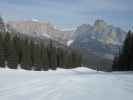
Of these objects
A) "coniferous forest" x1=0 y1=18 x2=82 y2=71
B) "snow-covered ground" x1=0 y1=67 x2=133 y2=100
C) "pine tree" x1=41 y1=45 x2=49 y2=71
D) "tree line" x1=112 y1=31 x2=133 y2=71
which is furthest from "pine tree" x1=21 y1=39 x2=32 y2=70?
"snow-covered ground" x1=0 y1=67 x2=133 y2=100

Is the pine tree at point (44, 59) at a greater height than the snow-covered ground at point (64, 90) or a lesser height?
lesser

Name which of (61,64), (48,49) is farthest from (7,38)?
(61,64)

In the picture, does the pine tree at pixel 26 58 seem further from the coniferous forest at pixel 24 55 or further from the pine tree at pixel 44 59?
the pine tree at pixel 44 59

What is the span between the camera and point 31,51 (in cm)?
8019

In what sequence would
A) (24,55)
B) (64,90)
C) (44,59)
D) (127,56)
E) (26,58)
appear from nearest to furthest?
(64,90) < (127,56) < (24,55) < (26,58) < (44,59)

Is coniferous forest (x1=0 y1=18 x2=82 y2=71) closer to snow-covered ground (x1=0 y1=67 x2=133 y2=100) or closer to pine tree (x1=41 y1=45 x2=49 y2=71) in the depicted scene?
pine tree (x1=41 y1=45 x2=49 y2=71)

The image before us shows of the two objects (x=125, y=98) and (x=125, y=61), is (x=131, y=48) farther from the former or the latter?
(x=125, y=98)

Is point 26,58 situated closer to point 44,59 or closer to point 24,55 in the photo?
point 24,55

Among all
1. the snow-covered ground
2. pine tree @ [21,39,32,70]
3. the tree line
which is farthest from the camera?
pine tree @ [21,39,32,70]

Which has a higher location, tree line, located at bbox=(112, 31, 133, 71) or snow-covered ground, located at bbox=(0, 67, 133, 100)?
snow-covered ground, located at bbox=(0, 67, 133, 100)

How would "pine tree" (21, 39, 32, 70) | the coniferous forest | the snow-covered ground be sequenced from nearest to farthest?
the snow-covered ground, the coniferous forest, "pine tree" (21, 39, 32, 70)

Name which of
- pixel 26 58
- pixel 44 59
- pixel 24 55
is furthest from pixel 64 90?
pixel 44 59

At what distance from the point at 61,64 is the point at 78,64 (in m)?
17.6

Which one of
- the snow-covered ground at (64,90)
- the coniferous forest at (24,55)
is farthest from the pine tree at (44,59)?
the snow-covered ground at (64,90)
